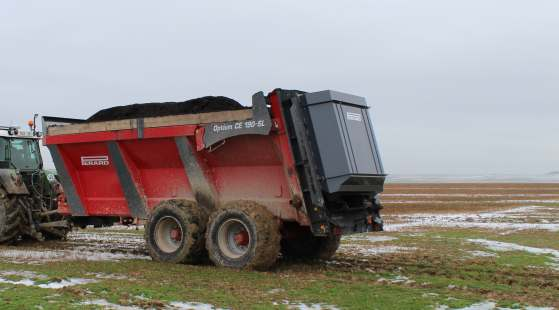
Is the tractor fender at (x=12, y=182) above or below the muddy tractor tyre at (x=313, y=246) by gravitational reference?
above

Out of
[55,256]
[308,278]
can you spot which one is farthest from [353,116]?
[55,256]

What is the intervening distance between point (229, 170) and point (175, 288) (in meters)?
2.99

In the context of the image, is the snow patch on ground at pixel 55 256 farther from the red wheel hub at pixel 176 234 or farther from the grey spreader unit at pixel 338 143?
the grey spreader unit at pixel 338 143

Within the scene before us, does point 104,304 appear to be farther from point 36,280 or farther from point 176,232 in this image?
point 176,232

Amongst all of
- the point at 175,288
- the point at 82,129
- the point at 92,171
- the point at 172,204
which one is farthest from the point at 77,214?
the point at 175,288

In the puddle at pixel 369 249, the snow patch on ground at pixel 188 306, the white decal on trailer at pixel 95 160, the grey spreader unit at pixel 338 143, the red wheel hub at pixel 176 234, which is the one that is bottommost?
the puddle at pixel 369 249

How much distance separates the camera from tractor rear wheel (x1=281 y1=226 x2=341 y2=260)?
11.5 metres

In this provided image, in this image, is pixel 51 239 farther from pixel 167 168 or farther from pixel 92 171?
pixel 167 168

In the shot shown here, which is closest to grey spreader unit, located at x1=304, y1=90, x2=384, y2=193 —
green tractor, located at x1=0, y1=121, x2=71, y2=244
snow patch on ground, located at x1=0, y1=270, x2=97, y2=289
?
snow patch on ground, located at x1=0, y1=270, x2=97, y2=289

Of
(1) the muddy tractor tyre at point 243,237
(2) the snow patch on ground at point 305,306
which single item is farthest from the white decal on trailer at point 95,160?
(2) the snow patch on ground at point 305,306

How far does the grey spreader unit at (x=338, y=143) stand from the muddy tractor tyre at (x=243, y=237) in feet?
3.67

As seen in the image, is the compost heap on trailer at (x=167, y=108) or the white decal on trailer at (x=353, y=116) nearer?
the white decal on trailer at (x=353, y=116)

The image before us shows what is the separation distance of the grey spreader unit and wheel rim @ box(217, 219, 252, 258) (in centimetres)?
154

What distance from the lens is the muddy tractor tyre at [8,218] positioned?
13.3m
